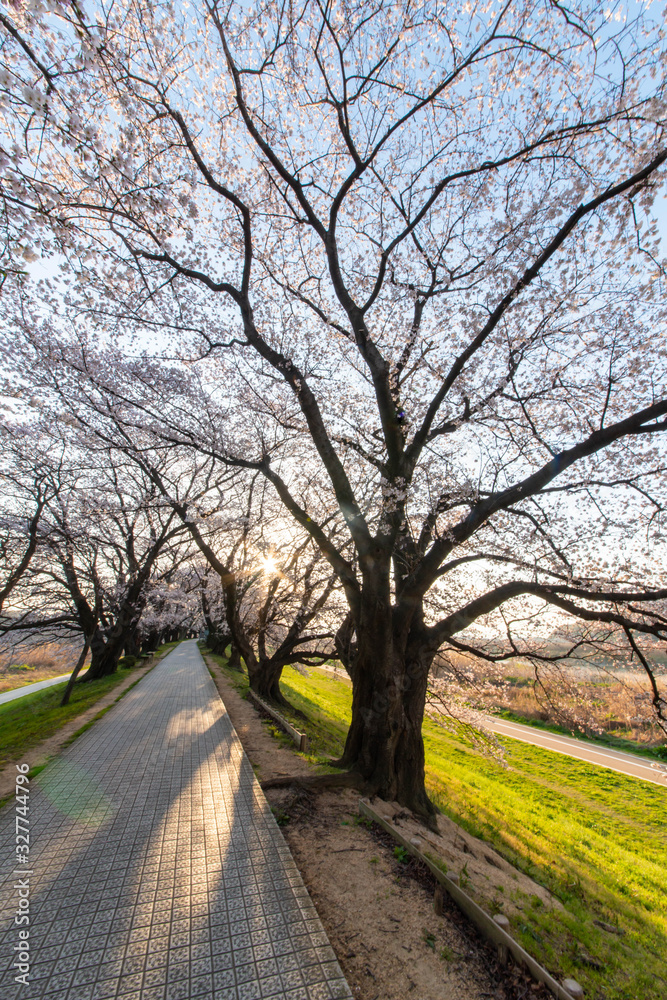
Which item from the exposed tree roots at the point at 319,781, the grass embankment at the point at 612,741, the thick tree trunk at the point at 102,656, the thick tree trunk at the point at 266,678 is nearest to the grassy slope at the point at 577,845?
the thick tree trunk at the point at 266,678

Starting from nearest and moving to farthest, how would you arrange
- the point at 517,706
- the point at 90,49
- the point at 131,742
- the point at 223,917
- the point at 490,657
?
1. the point at 223,917
2. the point at 90,49
3. the point at 490,657
4. the point at 131,742
5. the point at 517,706

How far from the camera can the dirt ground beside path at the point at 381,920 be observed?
9.12 feet

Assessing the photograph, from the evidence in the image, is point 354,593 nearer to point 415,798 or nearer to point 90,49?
point 415,798

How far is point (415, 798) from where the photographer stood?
6.14 m

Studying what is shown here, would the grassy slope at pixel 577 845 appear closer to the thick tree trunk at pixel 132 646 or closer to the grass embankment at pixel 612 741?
the grass embankment at pixel 612 741

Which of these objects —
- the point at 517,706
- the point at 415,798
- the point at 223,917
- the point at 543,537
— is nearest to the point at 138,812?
the point at 223,917

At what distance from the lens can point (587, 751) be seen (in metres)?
22.1

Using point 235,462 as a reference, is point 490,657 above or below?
below

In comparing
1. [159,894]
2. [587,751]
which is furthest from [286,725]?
[587,751]

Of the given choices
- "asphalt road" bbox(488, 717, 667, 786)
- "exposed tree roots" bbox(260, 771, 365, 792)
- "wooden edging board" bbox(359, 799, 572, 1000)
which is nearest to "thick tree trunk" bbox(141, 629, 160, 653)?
"asphalt road" bbox(488, 717, 667, 786)

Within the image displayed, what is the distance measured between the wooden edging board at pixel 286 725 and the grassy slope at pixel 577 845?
2.09 feet

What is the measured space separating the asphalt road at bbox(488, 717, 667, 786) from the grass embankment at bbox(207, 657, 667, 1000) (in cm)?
117

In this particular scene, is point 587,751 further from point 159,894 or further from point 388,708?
point 159,894

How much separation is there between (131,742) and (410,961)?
22.9 feet
